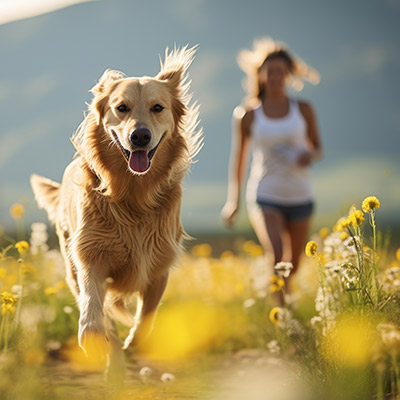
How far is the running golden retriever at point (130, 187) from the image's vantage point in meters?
3.75

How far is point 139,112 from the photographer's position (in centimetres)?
374

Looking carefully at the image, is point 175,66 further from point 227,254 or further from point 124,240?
point 227,254

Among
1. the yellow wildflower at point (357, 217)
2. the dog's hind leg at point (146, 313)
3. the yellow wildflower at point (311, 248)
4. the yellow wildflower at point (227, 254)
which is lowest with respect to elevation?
the dog's hind leg at point (146, 313)

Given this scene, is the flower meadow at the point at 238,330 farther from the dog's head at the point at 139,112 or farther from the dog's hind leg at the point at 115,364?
the dog's head at the point at 139,112

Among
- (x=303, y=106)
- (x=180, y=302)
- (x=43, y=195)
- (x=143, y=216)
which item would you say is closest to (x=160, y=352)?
(x=180, y=302)

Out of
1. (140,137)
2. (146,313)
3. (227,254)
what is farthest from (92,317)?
(227,254)

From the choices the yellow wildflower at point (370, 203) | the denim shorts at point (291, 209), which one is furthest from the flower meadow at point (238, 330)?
the denim shorts at point (291, 209)

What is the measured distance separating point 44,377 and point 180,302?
243 cm

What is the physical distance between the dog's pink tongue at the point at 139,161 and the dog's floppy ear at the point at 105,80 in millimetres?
606

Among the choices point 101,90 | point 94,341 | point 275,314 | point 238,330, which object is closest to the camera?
point 94,341

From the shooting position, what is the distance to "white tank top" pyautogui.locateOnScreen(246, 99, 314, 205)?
5.75 meters

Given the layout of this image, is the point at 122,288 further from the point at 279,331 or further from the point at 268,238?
the point at 268,238

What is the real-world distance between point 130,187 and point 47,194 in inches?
58.6

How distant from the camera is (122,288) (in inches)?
161
